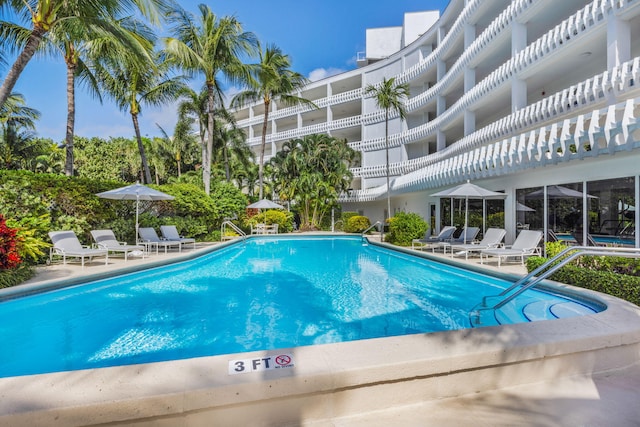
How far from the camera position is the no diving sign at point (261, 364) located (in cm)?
235

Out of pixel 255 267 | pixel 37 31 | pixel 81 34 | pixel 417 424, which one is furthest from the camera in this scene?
pixel 255 267

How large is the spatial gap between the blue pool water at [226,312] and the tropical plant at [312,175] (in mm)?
13828

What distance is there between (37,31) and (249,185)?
83.0ft

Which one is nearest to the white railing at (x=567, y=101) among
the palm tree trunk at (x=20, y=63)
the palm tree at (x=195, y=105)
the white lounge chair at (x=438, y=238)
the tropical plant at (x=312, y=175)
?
the white lounge chair at (x=438, y=238)

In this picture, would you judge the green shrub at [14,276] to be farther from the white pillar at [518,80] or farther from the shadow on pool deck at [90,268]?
the white pillar at [518,80]

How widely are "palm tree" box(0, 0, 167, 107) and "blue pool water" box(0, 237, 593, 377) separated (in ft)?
15.2

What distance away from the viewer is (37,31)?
7.33 metres

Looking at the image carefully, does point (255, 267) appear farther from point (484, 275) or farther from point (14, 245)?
point (484, 275)

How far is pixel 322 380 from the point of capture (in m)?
2.28

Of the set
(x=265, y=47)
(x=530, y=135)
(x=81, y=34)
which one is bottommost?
(x=530, y=135)

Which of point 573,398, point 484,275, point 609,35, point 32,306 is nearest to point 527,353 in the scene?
point 573,398

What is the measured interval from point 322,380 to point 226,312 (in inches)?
166

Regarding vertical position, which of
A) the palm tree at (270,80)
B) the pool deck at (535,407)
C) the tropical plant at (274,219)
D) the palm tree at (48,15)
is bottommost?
the pool deck at (535,407)

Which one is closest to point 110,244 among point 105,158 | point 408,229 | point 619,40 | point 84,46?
point 84,46
